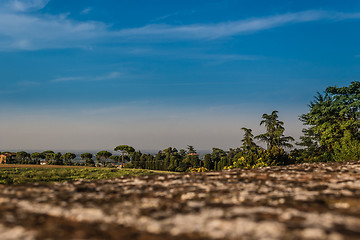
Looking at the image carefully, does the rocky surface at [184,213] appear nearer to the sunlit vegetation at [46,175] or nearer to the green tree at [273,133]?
the sunlit vegetation at [46,175]

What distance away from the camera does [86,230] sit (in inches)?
109

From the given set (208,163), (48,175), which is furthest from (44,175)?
(208,163)

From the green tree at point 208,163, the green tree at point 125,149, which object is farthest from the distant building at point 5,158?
the green tree at point 208,163

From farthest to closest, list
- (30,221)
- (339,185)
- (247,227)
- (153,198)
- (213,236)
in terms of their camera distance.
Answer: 1. (339,185)
2. (153,198)
3. (30,221)
4. (247,227)
5. (213,236)

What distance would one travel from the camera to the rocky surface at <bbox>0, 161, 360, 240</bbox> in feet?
8.63

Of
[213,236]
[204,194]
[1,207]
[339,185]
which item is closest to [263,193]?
[204,194]

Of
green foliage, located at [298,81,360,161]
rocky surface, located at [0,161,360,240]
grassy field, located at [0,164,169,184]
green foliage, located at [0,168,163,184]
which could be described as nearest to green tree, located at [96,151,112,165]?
grassy field, located at [0,164,169,184]

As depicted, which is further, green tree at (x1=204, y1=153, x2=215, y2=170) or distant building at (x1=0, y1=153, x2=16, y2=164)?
distant building at (x1=0, y1=153, x2=16, y2=164)

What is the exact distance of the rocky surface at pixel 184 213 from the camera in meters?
2.63

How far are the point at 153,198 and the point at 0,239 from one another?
7.02ft

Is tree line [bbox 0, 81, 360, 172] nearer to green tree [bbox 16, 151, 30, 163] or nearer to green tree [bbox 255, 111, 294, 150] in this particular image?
green tree [bbox 255, 111, 294, 150]

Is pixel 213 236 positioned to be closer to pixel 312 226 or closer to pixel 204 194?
pixel 312 226

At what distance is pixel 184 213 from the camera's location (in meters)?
3.33

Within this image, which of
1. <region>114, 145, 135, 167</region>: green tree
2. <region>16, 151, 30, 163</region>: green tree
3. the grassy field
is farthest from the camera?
<region>114, 145, 135, 167</region>: green tree
